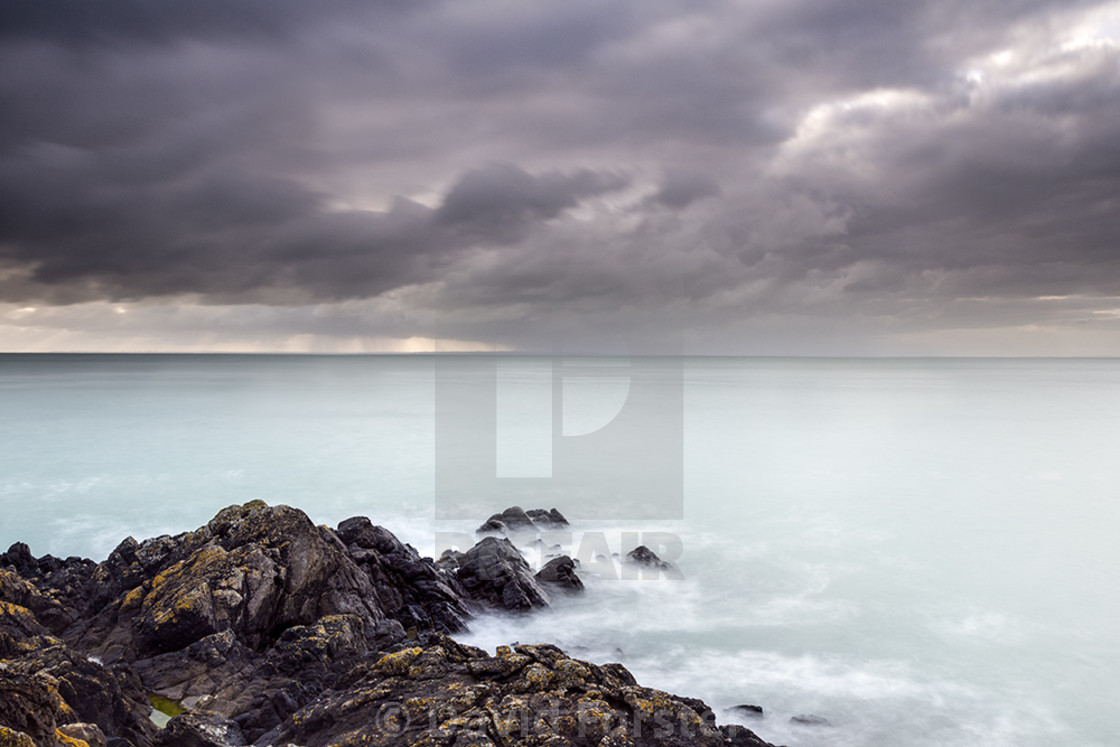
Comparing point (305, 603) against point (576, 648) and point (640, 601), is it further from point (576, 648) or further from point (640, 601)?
point (640, 601)

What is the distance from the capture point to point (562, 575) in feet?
36.6

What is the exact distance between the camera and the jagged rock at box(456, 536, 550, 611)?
10.0 m

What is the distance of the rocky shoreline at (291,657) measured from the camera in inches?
196

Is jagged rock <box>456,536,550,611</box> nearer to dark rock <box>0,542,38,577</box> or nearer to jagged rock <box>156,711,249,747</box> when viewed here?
jagged rock <box>156,711,249,747</box>

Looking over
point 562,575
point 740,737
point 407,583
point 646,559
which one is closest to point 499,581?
point 562,575

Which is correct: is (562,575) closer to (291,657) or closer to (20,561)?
(291,657)

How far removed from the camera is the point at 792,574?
12875mm

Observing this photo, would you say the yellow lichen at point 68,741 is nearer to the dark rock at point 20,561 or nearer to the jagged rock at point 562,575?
the jagged rock at point 562,575

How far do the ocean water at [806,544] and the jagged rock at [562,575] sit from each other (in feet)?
0.97

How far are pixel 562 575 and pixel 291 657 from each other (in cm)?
518

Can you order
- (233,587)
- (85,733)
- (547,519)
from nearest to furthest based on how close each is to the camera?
1. (85,733)
2. (233,587)
3. (547,519)

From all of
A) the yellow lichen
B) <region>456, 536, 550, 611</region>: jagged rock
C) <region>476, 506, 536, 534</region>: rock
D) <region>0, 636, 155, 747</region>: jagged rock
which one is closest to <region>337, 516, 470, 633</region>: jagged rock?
<region>456, 536, 550, 611</region>: jagged rock

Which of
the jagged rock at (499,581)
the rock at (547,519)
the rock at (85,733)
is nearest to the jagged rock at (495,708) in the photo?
the rock at (85,733)

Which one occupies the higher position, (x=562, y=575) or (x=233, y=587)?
(x=233, y=587)
